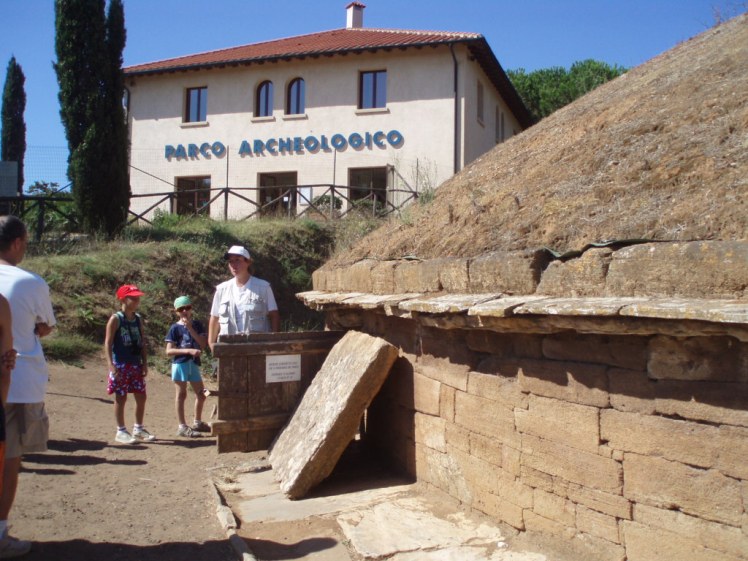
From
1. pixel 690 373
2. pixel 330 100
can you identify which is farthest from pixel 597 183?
pixel 330 100

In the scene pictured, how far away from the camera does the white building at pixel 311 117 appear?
66.0 feet

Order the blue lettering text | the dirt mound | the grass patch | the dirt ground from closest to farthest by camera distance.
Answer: the dirt mound
the dirt ground
the grass patch
the blue lettering text

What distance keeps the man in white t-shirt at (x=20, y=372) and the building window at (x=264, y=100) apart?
1924 centimetres

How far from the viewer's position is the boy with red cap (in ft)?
22.4

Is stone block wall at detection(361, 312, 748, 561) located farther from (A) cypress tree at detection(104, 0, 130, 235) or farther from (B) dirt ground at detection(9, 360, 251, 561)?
(A) cypress tree at detection(104, 0, 130, 235)

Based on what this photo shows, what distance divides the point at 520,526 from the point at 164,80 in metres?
22.9

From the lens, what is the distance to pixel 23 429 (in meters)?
3.90

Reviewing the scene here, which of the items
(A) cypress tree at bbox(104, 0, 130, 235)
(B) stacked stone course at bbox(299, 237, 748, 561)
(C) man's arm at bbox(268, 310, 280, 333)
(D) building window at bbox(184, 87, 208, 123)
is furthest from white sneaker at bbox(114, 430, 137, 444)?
(D) building window at bbox(184, 87, 208, 123)

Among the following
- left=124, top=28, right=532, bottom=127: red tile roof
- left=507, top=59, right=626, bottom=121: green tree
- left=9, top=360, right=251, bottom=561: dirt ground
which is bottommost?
left=9, top=360, right=251, bottom=561: dirt ground

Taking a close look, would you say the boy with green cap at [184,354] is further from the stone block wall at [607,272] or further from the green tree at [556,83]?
the green tree at [556,83]

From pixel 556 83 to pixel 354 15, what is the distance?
1131cm

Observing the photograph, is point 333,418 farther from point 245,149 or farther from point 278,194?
point 245,149

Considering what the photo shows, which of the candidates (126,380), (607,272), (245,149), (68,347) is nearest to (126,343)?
(126,380)

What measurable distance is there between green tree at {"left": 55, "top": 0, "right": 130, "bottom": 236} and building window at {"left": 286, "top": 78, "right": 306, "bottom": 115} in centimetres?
742
